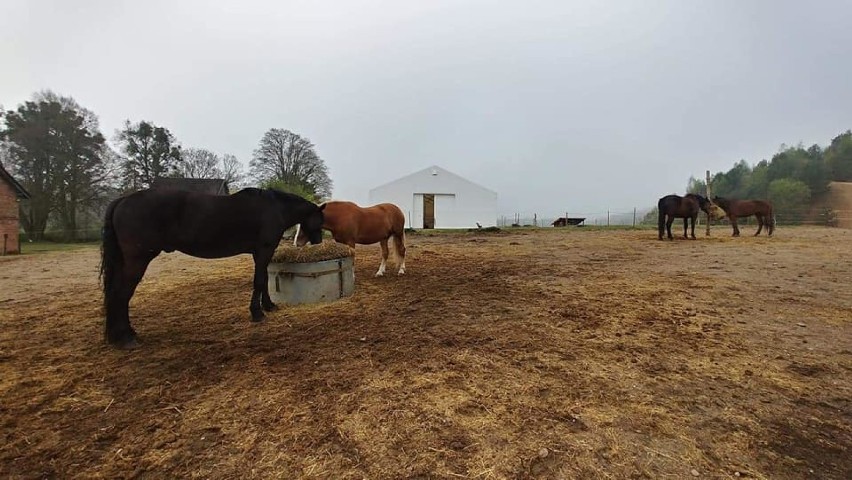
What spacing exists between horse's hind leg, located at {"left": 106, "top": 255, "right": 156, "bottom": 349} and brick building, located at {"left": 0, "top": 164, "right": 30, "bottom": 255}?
20.3 meters

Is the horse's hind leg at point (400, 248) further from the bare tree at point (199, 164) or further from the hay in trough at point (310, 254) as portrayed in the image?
the bare tree at point (199, 164)

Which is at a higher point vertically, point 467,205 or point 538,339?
point 467,205

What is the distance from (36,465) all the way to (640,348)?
13.7 ft

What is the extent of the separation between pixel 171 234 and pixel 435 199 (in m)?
27.9

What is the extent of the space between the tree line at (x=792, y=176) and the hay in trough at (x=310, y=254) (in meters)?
41.3

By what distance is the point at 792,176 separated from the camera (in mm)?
38156

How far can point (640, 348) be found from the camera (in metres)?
3.21

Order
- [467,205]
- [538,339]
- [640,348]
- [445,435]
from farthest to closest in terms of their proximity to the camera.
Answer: [467,205] → [538,339] → [640,348] → [445,435]

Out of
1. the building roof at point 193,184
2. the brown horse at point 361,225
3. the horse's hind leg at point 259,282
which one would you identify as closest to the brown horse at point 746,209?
the brown horse at point 361,225

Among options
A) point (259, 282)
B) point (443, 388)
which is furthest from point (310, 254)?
point (443, 388)

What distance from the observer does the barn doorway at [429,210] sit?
30.9 m

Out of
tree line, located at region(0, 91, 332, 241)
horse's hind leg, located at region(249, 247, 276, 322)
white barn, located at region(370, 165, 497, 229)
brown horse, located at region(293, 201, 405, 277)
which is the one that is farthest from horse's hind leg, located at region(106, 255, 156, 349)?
white barn, located at region(370, 165, 497, 229)

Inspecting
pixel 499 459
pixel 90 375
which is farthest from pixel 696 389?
pixel 90 375

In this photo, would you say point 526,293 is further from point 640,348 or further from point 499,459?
point 499,459
